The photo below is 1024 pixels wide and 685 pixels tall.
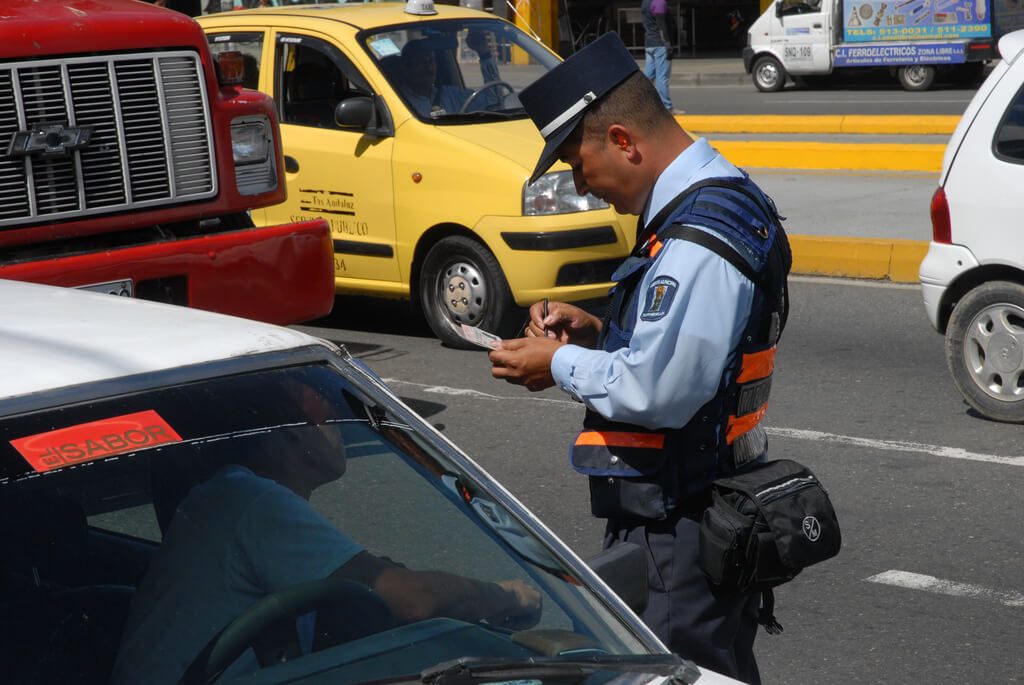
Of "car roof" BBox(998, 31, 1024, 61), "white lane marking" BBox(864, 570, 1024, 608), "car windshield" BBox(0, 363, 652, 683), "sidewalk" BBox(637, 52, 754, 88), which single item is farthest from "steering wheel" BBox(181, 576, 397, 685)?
"sidewalk" BBox(637, 52, 754, 88)

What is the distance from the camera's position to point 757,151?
15.0 metres

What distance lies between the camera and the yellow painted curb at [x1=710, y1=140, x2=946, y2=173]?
1418 cm

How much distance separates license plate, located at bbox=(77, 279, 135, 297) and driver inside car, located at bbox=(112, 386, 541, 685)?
10.2 feet

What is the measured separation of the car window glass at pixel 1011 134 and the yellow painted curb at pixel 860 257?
3369 mm

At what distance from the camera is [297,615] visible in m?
2.04

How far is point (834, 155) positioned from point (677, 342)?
1277cm

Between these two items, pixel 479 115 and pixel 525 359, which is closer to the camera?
pixel 525 359

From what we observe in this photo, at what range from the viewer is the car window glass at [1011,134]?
6.31m

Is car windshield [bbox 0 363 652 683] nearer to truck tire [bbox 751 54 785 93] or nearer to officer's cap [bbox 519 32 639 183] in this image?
officer's cap [bbox 519 32 639 183]

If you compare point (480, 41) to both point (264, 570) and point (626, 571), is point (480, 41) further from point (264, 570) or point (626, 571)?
point (264, 570)

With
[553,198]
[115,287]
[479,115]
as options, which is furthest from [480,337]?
[479,115]

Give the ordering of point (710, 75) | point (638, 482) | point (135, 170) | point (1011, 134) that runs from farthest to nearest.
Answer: point (710, 75) < point (1011, 134) < point (135, 170) < point (638, 482)

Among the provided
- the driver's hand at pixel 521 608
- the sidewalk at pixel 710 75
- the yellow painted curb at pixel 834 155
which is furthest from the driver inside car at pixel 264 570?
the sidewalk at pixel 710 75

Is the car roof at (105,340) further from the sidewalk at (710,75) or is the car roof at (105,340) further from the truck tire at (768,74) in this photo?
the sidewalk at (710,75)
